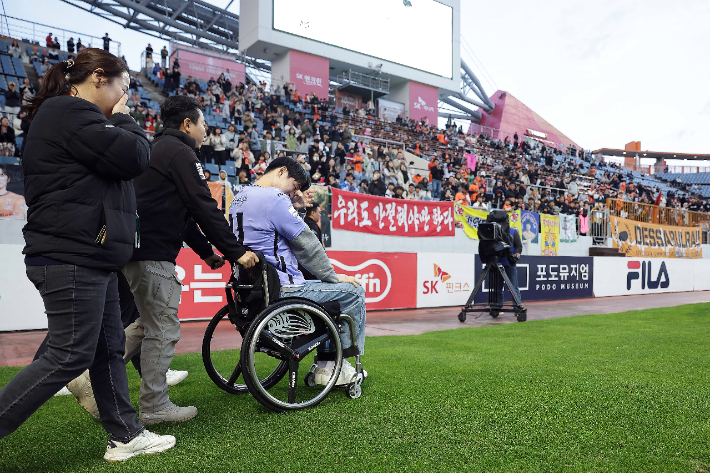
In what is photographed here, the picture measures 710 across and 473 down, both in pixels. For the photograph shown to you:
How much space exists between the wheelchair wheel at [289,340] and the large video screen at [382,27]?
2465cm

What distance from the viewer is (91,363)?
2.08 metres

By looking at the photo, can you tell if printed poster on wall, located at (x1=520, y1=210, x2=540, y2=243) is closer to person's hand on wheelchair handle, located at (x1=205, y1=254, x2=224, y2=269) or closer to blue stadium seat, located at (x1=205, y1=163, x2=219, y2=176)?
blue stadium seat, located at (x1=205, y1=163, x2=219, y2=176)

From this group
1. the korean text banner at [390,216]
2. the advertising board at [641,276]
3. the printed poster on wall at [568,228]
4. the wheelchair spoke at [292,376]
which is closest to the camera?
the wheelchair spoke at [292,376]

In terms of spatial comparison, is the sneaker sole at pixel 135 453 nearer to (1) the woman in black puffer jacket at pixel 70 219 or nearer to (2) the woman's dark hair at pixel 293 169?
(1) the woman in black puffer jacket at pixel 70 219

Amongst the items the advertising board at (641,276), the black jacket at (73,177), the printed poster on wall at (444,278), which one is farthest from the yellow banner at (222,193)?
the advertising board at (641,276)

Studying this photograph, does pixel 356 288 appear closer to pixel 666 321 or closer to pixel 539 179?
pixel 666 321

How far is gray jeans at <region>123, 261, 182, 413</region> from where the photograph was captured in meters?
2.62

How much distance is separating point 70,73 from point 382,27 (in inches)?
1108

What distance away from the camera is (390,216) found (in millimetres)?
11719

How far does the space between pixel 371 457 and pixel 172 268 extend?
145cm

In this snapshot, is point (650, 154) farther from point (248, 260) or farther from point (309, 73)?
point (248, 260)

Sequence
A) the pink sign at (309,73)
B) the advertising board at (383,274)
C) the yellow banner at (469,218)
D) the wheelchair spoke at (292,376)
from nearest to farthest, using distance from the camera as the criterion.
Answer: the wheelchair spoke at (292,376), the advertising board at (383,274), the yellow banner at (469,218), the pink sign at (309,73)

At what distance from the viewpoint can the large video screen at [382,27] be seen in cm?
2550

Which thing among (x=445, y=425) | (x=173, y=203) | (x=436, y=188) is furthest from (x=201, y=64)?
(x=445, y=425)
